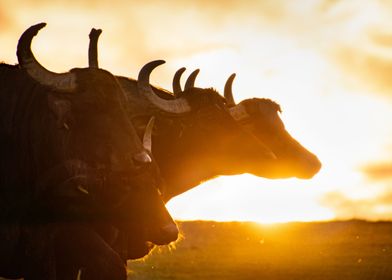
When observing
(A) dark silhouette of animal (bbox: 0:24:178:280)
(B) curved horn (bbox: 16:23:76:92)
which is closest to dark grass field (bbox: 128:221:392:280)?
(A) dark silhouette of animal (bbox: 0:24:178:280)

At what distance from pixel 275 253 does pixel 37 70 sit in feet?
49.7

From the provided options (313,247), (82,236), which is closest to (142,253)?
(82,236)

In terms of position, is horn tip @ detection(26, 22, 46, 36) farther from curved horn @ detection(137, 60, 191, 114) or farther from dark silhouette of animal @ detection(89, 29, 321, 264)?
dark silhouette of animal @ detection(89, 29, 321, 264)

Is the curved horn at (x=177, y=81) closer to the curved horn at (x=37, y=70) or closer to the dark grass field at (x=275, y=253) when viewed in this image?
the dark grass field at (x=275, y=253)

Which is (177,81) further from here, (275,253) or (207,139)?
(275,253)

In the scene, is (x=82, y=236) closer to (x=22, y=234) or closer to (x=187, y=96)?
(x=22, y=234)

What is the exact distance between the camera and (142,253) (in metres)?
10.3

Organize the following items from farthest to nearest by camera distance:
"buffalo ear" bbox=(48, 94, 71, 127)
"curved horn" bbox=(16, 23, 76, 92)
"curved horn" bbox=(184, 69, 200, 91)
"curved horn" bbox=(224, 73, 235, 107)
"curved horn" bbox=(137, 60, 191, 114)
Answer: "curved horn" bbox=(224, 73, 235, 107) < "curved horn" bbox=(184, 69, 200, 91) < "curved horn" bbox=(137, 60, 191, 114) < "curved horn" bbox=(16, 23, 76, 92) < "buffalo ear" bbox=(48, 94, 71, 127)

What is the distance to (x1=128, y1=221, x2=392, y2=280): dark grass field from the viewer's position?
18.5 metres

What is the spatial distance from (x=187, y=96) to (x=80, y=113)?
320 cm

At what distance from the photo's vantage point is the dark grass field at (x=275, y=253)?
18.5m

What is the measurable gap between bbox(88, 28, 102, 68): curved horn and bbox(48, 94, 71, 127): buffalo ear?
81cm

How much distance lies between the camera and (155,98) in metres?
11.5

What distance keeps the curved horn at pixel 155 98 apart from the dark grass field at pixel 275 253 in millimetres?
2521
